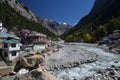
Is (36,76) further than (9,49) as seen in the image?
No

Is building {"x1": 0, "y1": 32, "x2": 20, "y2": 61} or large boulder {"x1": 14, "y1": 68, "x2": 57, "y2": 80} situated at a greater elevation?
building {"x1": 0, "y1": 32, "x2": 20, "y2": 61}

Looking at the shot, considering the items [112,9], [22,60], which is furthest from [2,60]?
[112,9]

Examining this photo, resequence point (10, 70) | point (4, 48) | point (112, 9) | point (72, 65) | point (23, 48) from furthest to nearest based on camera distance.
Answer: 1. point (112, 9)
2. point (23, 48)
3. point (4, 48)
4. point (72, 65)
5. point (10, 70)

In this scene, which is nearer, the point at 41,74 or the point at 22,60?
the point at 41,74

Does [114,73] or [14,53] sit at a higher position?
[14,53]

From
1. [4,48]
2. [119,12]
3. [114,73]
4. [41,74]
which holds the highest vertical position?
[119,12]

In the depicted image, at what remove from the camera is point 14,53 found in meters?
42.5

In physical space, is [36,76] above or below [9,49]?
below

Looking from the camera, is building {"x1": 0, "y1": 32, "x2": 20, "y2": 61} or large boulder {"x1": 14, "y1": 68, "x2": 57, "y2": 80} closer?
large boulder {"x1": 14, "y1": 68, "x2": 57, "y2": 80}

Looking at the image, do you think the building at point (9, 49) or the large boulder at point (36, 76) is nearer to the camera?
the large boulder at point (36, 76)

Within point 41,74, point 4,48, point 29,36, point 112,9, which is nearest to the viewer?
point 41,74

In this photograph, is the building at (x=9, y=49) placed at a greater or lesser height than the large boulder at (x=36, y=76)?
greater

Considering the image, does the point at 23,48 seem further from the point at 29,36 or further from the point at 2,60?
the point at 29,36

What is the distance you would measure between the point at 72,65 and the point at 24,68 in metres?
8.91
